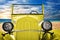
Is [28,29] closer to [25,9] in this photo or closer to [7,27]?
[7,27]

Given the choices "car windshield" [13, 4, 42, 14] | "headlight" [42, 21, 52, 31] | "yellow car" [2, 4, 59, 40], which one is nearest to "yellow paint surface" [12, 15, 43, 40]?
"yellow car" [2, 4, 59, 40]

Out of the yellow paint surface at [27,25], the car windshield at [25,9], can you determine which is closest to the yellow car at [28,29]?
the yellow paint surface at [27,25]

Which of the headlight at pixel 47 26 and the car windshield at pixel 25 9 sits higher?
the car windshield at pixel 25 9

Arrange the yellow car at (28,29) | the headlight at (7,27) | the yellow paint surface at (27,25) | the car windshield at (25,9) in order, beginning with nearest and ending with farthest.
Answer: the headlight at (7,27), the yellow car at (28,29), the yellow paint surface at (27,25), the car windshield at (25,9)

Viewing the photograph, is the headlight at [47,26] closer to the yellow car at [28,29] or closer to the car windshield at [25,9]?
the yellow car at [28,29]

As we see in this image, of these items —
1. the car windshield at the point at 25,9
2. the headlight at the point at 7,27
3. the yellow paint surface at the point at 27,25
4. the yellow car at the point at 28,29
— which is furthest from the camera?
the car windshield at the point at 25,9

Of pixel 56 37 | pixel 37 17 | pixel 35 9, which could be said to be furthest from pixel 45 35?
pixel 35 9

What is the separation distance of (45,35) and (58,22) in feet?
4.65

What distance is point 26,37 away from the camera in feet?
8.32

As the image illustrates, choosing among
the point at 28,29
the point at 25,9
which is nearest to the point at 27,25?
the point at 28,29

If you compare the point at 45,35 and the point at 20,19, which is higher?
the point at 20,19

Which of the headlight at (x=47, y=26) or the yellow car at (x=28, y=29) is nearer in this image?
the headlight at (x=47, y=26)

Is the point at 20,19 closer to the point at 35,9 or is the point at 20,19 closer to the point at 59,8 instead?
the point at 35,9

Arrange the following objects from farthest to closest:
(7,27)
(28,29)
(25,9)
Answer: (25,9)
(28,29)
(7,27)
